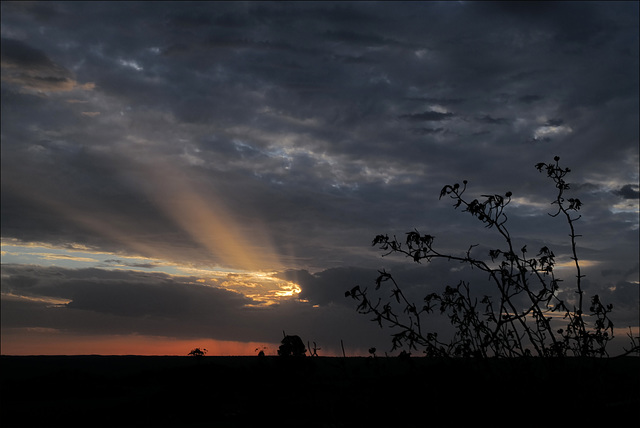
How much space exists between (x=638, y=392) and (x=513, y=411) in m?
4.08

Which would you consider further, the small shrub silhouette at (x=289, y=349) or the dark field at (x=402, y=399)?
the small shrub silhouette at (x=289, y=349)

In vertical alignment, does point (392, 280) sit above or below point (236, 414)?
above

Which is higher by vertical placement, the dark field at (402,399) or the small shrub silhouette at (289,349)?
the small shrub silhouette at (289,349)

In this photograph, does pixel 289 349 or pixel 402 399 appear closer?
pixel 402 399

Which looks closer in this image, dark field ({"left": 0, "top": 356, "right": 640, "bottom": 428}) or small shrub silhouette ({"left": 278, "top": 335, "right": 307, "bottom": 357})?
dark field ({"left": 0, "top": 356, "right": 640, "bottom": 428})

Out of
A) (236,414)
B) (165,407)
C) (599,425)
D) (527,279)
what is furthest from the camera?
(165,407)

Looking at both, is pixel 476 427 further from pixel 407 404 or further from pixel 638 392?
pixel 638 392

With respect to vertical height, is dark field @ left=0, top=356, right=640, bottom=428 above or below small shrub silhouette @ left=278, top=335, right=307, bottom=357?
below

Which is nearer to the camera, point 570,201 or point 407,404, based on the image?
point 570,201

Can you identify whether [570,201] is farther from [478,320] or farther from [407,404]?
[407,404]

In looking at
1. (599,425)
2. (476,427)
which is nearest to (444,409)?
(476,427)

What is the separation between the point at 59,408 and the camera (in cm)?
1998

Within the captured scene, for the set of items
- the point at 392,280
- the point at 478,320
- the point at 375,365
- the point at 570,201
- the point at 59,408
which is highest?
the point at 570,201

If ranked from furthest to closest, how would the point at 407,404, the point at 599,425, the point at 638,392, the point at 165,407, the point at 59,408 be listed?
the point at 59,408 < the point at 165,407 < the point at 638,392 < the point at 407,404 < the point at 599,425
